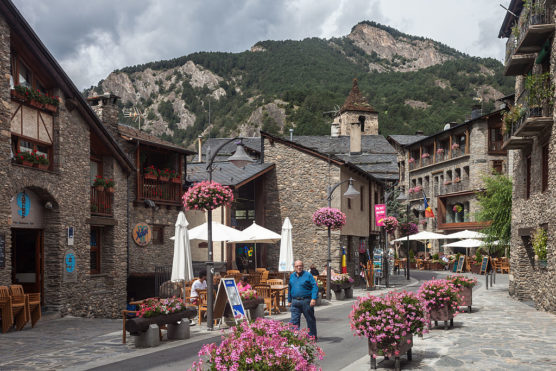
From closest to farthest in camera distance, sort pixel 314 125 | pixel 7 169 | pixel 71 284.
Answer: pixel 7 169, pixel 71 284, pixel 314 125

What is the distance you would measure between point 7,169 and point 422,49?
639 feet

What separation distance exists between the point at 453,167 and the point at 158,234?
3597 cm

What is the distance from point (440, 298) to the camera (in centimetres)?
1323

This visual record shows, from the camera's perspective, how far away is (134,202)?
25.0 m

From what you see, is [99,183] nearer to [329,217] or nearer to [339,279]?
[329,217]

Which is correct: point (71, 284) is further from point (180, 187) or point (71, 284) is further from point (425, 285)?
point (425, 285)

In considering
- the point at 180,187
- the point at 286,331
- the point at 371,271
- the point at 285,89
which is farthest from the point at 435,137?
the point at 285,89

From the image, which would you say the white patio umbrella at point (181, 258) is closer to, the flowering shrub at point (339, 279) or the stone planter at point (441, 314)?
the stone planter at point (441, 314)

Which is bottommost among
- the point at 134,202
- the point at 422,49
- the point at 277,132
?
the point at 134,202

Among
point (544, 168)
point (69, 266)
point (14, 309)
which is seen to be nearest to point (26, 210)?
point (69, 266)

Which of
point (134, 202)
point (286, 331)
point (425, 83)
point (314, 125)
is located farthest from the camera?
point (425, 83)

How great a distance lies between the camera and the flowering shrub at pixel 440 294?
13156mm

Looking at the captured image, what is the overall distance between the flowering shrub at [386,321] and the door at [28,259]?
12.7 metres

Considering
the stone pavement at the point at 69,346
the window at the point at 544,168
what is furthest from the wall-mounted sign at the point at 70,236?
the window at the point at 544,168
